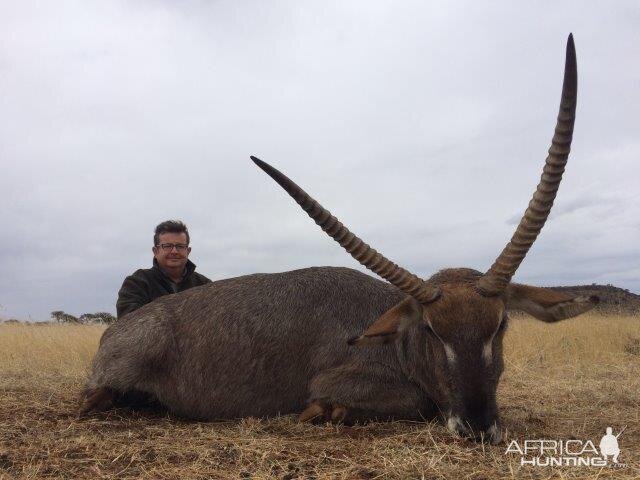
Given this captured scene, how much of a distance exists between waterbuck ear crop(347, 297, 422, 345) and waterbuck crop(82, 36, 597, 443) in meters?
0.01

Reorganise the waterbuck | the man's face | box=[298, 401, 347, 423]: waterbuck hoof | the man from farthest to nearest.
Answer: the man's face, the man, box=[298, 401, 347, 423]: waterbuck hoof, the waterbuck

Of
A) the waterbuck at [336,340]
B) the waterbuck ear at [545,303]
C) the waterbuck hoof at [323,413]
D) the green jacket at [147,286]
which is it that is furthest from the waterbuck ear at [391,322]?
the green jacket at [147,286]

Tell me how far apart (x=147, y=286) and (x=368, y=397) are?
11.8 ft

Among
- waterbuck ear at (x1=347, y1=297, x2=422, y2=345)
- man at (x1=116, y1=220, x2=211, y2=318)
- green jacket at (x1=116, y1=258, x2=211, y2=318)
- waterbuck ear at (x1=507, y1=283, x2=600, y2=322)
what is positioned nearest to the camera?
waterbuck ear at (x1=507, y1=283, x2=600, y2=322)

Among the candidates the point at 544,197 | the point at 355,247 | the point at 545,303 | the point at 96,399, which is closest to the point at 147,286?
the point at 96,399

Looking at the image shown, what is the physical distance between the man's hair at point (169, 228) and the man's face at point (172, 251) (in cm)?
6

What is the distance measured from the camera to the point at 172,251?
751 cm

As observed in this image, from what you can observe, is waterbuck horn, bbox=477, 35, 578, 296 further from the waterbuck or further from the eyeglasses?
the eyeglasses

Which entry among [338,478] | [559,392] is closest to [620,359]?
[559,392]

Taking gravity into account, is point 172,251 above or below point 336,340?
above

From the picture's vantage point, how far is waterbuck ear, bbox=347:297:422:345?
15.2ft

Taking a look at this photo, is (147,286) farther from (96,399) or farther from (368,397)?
(368,397)

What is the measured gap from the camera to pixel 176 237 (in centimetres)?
753

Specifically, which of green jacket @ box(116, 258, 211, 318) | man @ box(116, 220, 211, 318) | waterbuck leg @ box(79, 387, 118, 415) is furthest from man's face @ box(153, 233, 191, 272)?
waterbuck leg @ box(79, 387, 118, 415)
